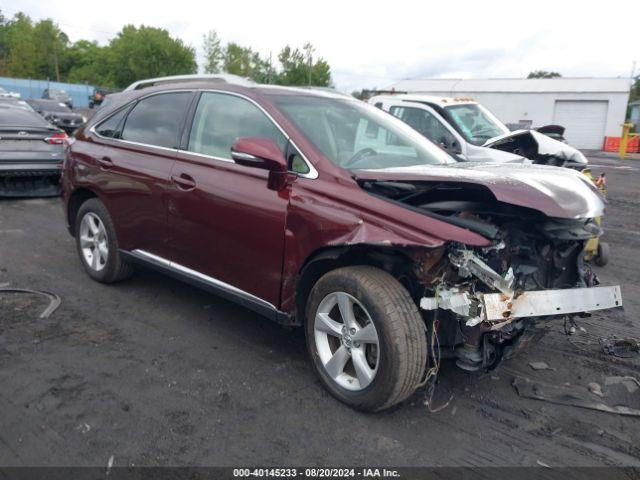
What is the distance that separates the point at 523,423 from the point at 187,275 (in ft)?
8.36

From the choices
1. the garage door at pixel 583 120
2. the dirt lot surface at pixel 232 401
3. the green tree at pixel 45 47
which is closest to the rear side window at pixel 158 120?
the dirt lot surface at pixel 232 401

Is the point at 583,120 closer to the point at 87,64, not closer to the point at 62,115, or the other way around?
the point at 62,115

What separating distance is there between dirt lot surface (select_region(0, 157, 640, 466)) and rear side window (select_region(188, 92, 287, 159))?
55.9 inches

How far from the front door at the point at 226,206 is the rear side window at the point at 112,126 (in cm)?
113

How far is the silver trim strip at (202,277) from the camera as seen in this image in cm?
370

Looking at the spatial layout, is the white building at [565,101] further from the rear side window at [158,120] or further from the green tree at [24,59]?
the green tree at [24,59]

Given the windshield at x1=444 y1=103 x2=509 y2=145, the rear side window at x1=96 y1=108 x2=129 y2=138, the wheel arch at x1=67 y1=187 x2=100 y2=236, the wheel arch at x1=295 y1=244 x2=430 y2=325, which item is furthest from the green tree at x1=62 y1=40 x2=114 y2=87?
the wheel arch at x1=295 y1=244 x2=430 y2=325

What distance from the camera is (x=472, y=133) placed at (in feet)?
28.8

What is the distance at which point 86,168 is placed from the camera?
203 inches

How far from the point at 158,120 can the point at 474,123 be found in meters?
6.08

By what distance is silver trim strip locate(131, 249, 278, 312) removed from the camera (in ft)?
Answer: 12.2

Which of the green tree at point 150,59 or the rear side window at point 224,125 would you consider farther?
the green tree at point 150,59

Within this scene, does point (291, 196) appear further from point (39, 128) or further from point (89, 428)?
point (39, 128)

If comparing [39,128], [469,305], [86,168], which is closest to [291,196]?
[469,305]
